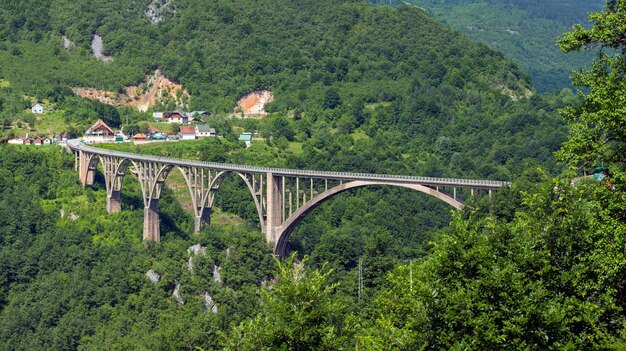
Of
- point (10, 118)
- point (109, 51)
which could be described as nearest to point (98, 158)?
point (10, 118)

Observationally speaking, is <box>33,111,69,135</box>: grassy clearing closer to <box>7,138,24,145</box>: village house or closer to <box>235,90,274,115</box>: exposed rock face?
<box>7,138,24,145</box>: village house

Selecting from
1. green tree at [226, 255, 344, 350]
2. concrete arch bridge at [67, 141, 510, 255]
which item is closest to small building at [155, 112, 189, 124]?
concrete arch bridge at [67, 141, 510, 255]

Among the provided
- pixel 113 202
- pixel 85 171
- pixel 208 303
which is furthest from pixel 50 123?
pixel 208 303

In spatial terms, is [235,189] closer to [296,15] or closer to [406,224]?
[406,224]

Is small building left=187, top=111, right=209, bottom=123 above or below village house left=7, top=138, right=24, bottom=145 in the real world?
above

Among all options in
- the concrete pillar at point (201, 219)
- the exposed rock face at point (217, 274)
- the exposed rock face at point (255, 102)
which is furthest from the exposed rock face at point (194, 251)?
the exposed rock face at point (255, 102)

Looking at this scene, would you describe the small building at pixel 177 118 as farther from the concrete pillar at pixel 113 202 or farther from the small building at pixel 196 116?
the concrete pillar at pixel 113 202
